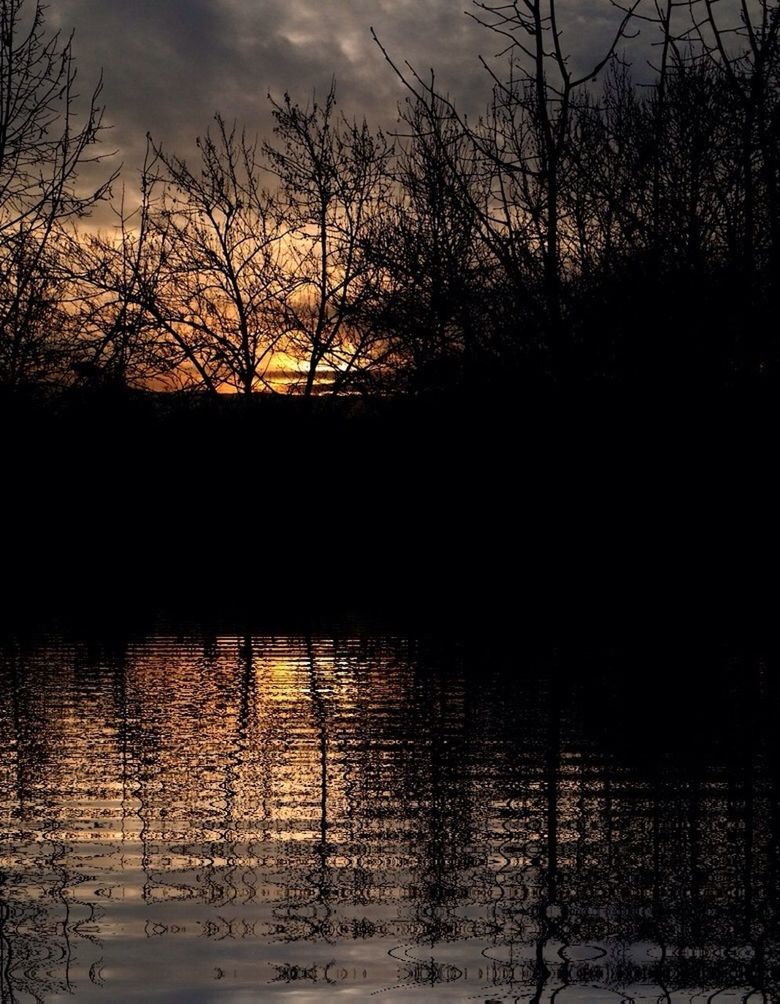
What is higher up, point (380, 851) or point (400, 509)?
point (400, 509)

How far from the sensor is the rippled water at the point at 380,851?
4.93m

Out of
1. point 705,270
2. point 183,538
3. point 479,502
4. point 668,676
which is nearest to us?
point 668,676

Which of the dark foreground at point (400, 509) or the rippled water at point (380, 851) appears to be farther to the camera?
the dark foreground at point (400, 509)

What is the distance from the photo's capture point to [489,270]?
21641 mm

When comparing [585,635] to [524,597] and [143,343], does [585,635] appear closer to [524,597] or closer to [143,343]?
[524,597]

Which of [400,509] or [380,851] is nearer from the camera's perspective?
[380,851]

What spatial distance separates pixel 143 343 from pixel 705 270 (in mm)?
20923

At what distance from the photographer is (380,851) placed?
267 inches

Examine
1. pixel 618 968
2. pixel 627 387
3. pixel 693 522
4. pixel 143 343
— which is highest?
pixel 143 343

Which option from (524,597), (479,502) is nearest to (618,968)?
(524,597)

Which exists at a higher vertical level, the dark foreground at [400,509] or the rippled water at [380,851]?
the dark foreground at [400,509]

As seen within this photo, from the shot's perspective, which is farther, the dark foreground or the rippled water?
the dark foreground

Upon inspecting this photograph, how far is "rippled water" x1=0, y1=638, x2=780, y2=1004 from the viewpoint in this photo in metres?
4.93

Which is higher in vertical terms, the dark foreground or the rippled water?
the dark foreground
